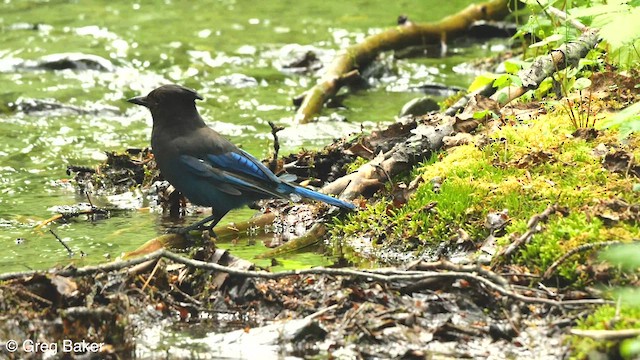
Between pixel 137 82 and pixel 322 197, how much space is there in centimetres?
544

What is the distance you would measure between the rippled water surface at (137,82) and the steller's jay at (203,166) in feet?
1.15

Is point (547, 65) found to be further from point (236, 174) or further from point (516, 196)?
point (236, 174)

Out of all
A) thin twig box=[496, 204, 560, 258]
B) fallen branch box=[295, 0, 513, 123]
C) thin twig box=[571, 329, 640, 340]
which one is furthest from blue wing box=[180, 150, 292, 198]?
fallen branch box=[295, 0, 513, 123]

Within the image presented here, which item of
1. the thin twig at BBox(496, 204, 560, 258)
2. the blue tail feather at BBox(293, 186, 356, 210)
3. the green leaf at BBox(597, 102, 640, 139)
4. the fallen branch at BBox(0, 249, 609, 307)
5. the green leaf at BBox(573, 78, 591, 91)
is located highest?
the green leaf at BBox(597, 102, 640, 139)

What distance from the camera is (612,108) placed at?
6.07m

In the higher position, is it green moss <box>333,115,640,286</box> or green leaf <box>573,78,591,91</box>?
green leaf <box>573,78,591,91</box>

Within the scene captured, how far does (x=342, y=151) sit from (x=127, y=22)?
23.2ft

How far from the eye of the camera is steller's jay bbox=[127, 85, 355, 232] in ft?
18.9

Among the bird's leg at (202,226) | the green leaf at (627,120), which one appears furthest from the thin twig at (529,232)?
the bird's leg at (202,226)

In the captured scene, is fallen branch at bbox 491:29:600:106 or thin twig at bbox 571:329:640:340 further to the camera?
fallen branch at bbox 491:29:600:106

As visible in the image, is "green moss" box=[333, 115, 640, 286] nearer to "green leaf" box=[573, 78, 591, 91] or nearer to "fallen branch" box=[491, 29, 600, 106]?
"green leaf" box=[573, 78, 591, 91]

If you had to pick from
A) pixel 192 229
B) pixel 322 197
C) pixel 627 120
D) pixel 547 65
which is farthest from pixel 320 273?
pixel 547 65

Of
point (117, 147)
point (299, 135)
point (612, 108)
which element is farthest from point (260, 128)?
point (612, 108)

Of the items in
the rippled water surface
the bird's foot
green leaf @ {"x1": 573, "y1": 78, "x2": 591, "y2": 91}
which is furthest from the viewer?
the rippled water surface
